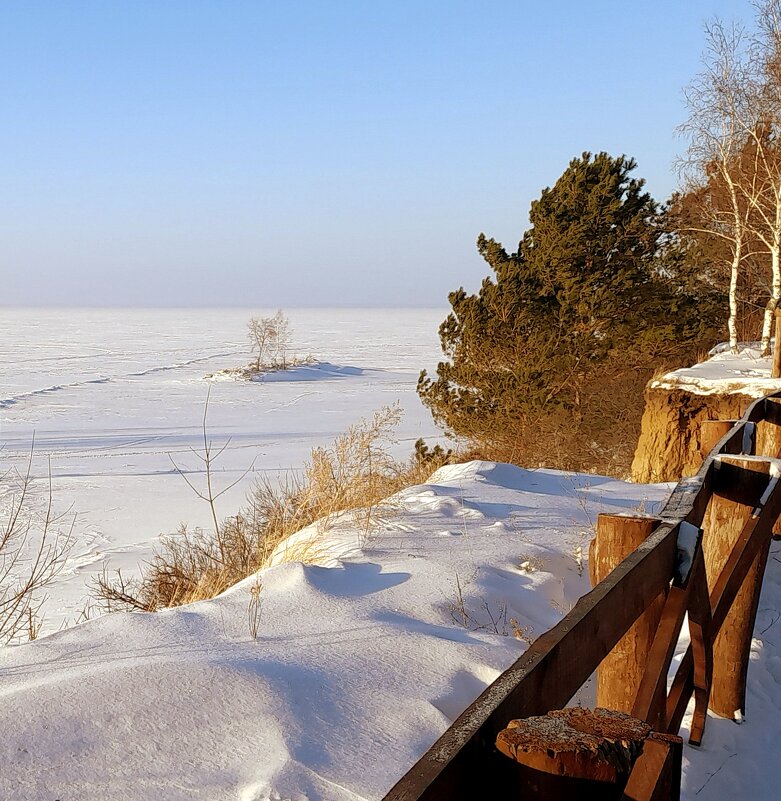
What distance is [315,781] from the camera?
2.45 metres

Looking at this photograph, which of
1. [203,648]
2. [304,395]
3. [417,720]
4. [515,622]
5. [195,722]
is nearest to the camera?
[195,722]

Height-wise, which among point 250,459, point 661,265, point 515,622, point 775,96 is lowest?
point 250,459

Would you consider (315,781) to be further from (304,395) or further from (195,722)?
(304,395)

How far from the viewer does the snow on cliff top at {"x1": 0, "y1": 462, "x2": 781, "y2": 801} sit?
2.45 metres

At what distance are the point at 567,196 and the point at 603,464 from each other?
665cm

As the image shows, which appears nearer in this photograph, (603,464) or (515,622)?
(515,622)

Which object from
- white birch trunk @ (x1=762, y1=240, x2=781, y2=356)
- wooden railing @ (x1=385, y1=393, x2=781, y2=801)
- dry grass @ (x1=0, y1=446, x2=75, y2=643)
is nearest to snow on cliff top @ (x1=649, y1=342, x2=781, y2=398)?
white birch trunk @ (x1=762, y1=240, x2=781, y2=356)

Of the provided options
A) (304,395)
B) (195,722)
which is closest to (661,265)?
(195,722)

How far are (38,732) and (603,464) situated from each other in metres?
18.8

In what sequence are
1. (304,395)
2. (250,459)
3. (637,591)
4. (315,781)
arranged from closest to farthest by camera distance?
(637,591) → (315,781) → (250,459) → (304,395)

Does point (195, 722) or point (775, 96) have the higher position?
point (775, 96)

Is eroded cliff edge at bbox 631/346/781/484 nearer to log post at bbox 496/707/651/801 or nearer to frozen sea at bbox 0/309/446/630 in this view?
frozen sea at bbox 0/309/446/630

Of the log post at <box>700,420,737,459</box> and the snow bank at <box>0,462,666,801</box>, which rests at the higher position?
the log post at <box>700,420,737,459</box>

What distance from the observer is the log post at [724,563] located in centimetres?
307
